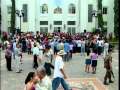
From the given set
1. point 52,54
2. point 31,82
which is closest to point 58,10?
point 52,54

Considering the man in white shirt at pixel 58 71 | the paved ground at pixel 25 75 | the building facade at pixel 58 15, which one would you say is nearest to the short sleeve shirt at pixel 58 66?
the man in white shirt at pixel 58 71

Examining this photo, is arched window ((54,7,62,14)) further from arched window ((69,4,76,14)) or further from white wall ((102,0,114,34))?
white wall ((102,0,114,34))

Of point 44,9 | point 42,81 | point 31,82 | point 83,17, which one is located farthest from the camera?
point 44,9

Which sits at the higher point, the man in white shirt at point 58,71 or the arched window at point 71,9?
the arched window at point 71,9

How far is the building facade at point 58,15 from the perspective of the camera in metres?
74.9

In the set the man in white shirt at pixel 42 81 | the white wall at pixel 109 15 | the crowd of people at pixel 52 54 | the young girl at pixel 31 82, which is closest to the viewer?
the young girl at pixel 31 82

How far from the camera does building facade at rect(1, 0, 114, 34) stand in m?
74.9

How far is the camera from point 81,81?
20641 millimetres

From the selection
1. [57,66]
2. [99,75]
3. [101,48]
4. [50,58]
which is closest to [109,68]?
[99,75]

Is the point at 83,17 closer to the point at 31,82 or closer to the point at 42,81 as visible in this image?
the point at 42,81

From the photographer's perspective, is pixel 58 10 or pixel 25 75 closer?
pixel 25 75

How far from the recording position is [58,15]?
75.8 m

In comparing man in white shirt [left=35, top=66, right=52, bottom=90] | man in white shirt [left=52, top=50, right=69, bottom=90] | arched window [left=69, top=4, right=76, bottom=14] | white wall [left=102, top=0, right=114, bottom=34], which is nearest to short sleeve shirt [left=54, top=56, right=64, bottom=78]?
man in white shirt [left=52, top=50, right=69, bottom=90]

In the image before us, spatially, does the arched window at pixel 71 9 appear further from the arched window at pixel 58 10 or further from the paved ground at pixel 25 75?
the paved ground at pixel 25 75
